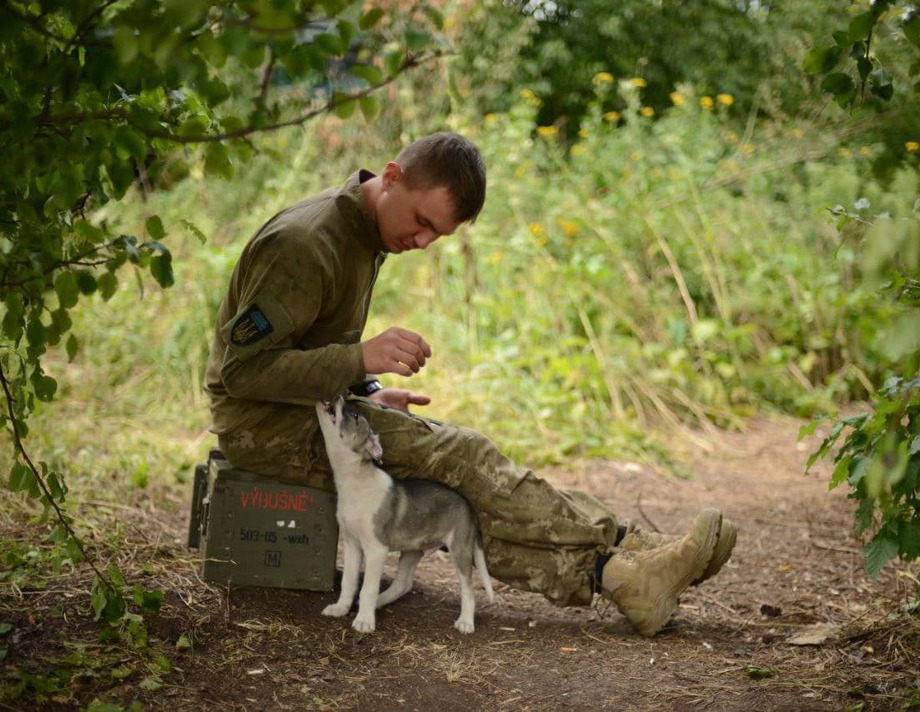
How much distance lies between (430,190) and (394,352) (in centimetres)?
56

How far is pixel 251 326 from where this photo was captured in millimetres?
3066

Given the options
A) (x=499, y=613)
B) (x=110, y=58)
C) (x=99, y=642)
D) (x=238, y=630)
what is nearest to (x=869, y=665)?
(x=499, y=613)

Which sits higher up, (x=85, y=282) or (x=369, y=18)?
(x=369, y=18)

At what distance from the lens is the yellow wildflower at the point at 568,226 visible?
7.11 m

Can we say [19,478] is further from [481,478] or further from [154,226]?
[481,478]

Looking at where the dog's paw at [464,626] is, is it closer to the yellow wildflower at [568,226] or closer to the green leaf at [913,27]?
the green leaf at [913,27]

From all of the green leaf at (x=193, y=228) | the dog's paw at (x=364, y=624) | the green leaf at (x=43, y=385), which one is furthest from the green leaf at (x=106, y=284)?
the dog's paw at (x=364, y=624)

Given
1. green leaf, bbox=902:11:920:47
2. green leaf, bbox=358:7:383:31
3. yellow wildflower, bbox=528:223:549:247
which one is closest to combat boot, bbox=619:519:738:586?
green leaf, bbox=902:11:920:47

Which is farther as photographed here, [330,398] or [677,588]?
[677,588]

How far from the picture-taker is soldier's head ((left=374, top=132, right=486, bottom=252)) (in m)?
3.18

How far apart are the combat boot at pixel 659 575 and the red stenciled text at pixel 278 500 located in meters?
1.12

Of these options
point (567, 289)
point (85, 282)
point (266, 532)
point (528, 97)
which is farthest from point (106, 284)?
point (528, 97)

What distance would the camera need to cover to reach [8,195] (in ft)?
8.25

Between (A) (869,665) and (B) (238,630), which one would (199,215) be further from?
(A) (869,665)
